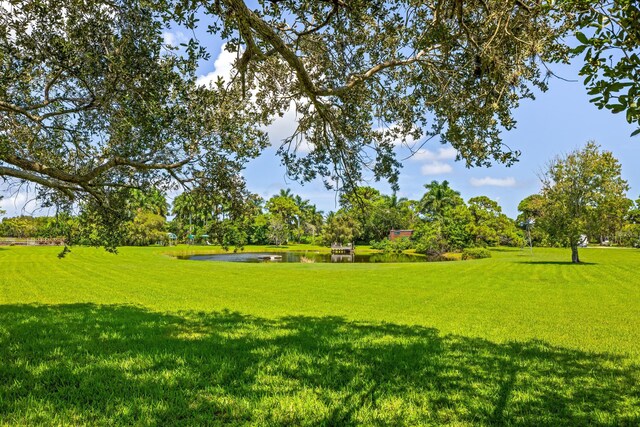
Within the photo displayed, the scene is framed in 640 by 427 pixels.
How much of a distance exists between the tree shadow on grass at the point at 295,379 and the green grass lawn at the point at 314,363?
0.03 metres

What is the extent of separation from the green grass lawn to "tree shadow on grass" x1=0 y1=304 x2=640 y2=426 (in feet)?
0.09

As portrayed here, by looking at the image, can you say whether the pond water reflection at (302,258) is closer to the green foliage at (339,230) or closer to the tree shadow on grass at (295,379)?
the green foliage at (339,230)

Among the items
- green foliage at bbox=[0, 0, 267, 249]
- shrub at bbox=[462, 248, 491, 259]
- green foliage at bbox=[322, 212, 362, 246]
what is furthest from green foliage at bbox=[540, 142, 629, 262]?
green foliage at bbox=[322, 212, 362, 246]

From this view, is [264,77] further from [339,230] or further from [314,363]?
[339,230]

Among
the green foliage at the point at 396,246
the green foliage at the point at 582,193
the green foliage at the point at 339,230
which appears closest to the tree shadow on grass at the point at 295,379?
the green foliage at the point at 582,193

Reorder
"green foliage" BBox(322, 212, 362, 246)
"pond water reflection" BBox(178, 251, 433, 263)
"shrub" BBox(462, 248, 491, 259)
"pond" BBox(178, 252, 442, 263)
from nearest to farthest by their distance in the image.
Result: "pond water reflection" BBox(178, 251, 433, 263)
"pond" BBox(178, 252, 442, 263)
"shrub" BBox(462, 248, 491, 259)
"green foliage" BBox(322, 212, 362, 246)

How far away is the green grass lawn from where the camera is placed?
4375mm

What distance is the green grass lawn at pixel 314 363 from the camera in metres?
4.38

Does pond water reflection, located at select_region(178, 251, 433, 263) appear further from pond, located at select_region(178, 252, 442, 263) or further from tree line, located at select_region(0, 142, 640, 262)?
tree line, located at select_region(0, 142, 640, 262)

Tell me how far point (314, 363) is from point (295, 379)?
816 mm

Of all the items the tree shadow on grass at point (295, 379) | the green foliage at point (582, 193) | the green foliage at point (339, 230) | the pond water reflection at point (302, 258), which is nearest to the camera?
the tree shadow on grass at point (295, 379)

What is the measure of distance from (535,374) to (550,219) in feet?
109

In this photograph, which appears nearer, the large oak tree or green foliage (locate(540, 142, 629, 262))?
the large oak tree

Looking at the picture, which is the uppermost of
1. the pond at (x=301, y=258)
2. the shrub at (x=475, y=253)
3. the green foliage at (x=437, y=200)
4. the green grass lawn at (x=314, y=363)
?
the green foliage at (x=437, y=200)
